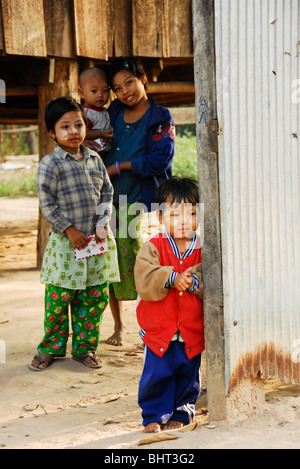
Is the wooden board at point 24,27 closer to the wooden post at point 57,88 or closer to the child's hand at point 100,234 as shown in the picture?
the wooden post at point 57,88

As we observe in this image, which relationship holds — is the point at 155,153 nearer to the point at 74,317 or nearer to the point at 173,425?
the point at 74,317

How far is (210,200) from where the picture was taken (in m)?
3.03

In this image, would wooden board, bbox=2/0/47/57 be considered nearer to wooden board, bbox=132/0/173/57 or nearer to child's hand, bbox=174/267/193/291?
wooden board, bbox=132/0/173/57

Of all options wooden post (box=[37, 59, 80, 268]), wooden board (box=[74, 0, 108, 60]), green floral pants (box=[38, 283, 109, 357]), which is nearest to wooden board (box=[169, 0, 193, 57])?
wooden board (box=[74, 0, 108, 60])

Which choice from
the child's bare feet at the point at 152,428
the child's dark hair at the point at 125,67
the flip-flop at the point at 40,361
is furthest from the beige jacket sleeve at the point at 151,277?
the child's dark hair at the point at 125,67

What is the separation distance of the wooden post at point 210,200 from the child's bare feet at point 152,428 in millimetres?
272

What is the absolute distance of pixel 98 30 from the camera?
571cm

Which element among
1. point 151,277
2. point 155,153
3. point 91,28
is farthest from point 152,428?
point 91,28

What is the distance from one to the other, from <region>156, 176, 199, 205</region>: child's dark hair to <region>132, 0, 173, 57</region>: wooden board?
9.83 ft

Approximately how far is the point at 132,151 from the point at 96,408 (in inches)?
70.5

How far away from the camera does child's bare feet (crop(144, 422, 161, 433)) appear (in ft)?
9.95
